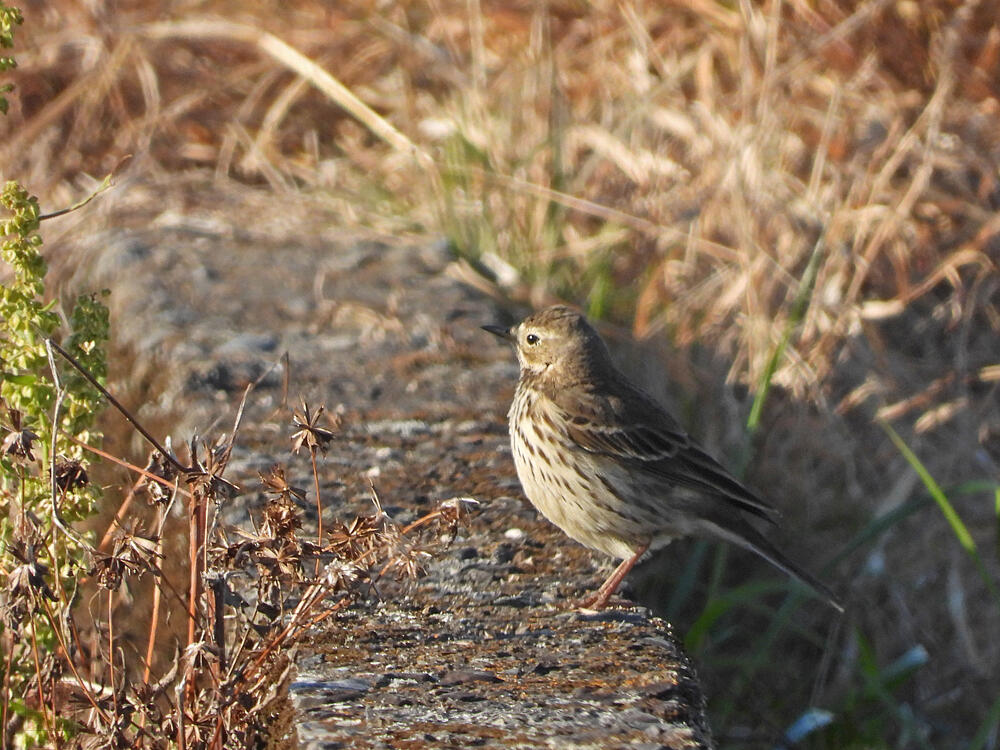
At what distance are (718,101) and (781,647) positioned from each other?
257 cm

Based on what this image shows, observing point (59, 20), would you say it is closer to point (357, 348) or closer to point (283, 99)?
point (283, 99)

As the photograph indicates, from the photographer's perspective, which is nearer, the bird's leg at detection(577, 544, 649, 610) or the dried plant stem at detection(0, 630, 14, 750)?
the dried plant stem at detection(0, 630, 14, 750)

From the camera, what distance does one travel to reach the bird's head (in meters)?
4.44

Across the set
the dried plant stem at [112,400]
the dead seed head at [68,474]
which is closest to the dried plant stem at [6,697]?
the dead seed head at [68,474]

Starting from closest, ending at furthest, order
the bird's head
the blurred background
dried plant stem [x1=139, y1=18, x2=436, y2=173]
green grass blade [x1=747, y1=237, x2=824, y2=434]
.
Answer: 1. the bird's head
2. green grass blade [x1=747, y1=237, x2=824, y2=434]
3. the blurred background
4. dried plant stem [x1=139, y1=18, x2=436, y2=173]

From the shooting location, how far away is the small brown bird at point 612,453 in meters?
4.03

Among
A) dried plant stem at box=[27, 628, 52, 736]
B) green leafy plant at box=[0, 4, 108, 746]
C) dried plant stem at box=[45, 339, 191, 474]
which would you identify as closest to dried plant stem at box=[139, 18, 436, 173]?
green leafy plant at box=[0, 4, 108, 746]

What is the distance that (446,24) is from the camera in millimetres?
6980

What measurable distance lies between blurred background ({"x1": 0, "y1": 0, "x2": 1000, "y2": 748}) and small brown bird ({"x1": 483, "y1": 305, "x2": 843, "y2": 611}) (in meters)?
0.37

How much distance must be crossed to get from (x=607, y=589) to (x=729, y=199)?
2.94 meters

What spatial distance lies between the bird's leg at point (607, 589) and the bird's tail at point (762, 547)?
740 millimetres

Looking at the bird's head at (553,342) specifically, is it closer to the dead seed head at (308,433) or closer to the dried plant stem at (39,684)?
the dead seed head at (308,433)

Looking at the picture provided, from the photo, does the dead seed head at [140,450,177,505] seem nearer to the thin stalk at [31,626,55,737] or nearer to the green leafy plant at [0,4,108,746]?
the green leafy plant at [0,4,108,746]

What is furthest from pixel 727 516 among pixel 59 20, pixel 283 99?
pixel 59 20
